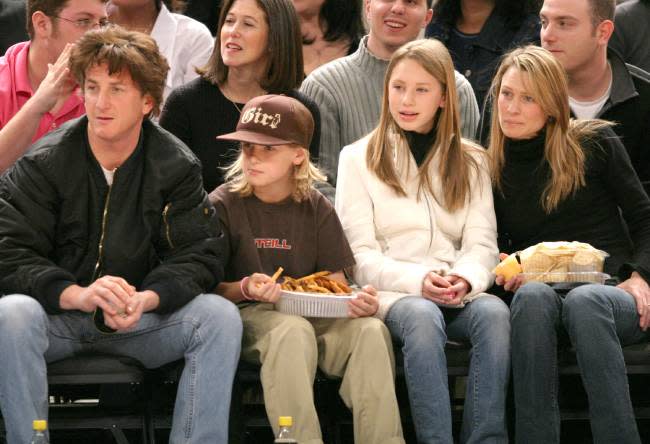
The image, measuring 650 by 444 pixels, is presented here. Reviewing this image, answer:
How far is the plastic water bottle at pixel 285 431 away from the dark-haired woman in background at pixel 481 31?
2144mm

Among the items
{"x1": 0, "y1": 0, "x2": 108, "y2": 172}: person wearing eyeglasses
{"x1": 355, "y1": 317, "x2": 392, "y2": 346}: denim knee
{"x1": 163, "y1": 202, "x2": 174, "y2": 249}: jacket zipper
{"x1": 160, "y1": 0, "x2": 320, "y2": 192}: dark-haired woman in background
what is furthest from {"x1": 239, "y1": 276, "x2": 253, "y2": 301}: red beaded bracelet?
{"x1": 0, "y1": 0, "x2": 108, "y2": 172}: person wearing eyeglasses

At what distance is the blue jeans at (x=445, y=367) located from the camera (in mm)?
3730

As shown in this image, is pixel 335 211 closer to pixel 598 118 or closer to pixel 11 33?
pixel 598 118

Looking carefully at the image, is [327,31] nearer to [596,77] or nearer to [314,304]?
[596,77]

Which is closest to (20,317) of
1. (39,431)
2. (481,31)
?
(39,431)

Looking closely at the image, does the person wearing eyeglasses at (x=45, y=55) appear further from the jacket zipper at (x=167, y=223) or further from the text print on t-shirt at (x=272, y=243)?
the text print on t-shirt at (x=272, y=243)

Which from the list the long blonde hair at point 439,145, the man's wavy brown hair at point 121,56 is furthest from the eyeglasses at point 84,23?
the long blonde hair at point 439,145

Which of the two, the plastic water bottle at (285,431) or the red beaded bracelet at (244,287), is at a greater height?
the red beaded bracelet at (244,287)

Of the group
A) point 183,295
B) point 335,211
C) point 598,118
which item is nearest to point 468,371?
point 335,211

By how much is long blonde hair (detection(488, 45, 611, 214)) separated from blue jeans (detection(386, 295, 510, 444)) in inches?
20.7

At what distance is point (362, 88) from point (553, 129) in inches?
33.6

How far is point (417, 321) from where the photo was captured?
3812 millimetres

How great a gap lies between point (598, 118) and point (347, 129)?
3.09 ft

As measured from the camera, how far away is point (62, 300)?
357cm
